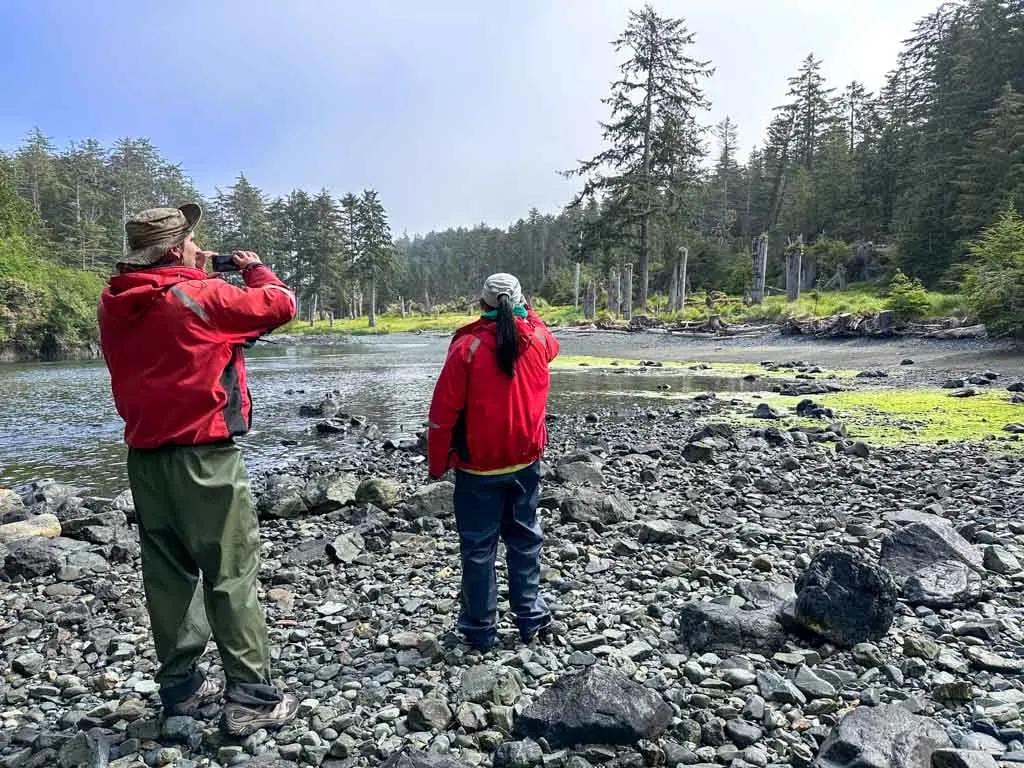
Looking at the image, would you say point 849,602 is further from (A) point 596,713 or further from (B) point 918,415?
(B) point 918,415

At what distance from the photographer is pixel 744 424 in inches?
491

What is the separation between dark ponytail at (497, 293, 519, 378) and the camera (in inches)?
149

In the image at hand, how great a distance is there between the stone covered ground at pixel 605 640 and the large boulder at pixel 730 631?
0.01 meters

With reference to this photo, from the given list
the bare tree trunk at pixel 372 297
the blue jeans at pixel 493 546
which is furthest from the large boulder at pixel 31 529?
the bare tree trunk at pixel 372 297

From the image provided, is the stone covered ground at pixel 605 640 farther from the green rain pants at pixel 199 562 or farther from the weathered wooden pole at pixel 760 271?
the weathered wooden pole at pixel 760 271

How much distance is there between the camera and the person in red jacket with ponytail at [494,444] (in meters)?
3.86

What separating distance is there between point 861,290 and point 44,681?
157 ft

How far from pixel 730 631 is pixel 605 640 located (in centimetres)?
73

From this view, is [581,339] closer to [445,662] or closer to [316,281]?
[445,662]

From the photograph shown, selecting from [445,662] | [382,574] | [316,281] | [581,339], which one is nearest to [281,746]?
[445,662]

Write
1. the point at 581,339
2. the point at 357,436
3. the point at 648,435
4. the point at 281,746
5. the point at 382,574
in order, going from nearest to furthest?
the point at 281,746 < the point at 382,574 < the point at 648,435 < the point at 357,436 < the point at 581,339

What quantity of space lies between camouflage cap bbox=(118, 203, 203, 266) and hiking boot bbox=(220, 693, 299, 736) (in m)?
2.15

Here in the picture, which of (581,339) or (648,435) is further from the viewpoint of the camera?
(581,339)

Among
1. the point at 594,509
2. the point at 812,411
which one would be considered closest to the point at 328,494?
the point at 594,509
